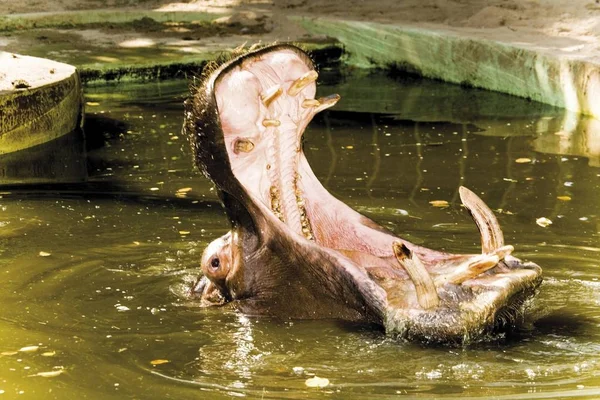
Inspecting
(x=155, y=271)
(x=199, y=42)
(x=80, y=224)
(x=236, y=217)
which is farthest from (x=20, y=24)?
(x=236, y=217)

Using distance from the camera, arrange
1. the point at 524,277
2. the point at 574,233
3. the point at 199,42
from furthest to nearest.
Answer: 1. the point at 199,42
2. the point at 574,233
3. the point at 524,277

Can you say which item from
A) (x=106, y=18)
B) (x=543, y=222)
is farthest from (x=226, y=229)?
(x=106, y=18)

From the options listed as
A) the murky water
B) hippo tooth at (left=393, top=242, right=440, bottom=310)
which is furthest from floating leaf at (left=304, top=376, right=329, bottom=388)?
hippo tooth at (left=393, top=242, right=440, bottom=310)

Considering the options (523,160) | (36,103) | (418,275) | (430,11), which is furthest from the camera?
(430,11)

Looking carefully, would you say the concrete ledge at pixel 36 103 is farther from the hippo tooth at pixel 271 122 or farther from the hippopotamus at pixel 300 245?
the hippo tooth at pixel 271 122

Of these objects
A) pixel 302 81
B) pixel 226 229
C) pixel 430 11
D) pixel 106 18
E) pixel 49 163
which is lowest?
pixel 49 163

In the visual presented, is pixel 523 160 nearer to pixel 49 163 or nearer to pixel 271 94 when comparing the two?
pixel 49 163

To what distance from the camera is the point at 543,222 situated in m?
6.10

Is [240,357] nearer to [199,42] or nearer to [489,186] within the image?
[489,186]

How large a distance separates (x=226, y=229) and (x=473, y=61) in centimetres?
561

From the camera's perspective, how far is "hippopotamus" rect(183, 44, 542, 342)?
13.0ft

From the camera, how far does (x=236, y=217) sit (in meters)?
4.24

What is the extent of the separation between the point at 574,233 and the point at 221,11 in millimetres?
9590

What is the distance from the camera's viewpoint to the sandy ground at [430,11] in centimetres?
1176
